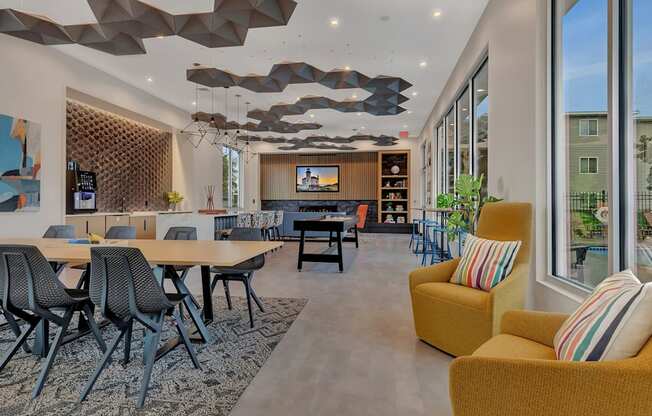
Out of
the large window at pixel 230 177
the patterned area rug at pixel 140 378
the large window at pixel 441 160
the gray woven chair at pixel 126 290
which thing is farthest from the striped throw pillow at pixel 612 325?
the large window at pixel 230 177

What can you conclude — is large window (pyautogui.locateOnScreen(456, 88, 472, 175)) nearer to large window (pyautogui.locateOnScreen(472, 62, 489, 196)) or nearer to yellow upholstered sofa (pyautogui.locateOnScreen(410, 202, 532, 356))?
large window (pyautogui.locateOnScreen(472, 62, 489, 196))

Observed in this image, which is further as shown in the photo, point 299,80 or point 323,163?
point 323,163

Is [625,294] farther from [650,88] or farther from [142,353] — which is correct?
[142,353]

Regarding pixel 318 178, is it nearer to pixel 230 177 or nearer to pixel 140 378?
pixel 230 177

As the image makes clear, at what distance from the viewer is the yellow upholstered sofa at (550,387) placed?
1.15 metres

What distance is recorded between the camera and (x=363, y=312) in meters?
3.92

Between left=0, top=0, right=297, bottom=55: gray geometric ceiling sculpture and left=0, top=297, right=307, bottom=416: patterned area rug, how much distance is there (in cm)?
313

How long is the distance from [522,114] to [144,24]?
4060 mm

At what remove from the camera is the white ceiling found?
4.54m

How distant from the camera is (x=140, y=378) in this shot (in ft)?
8.00

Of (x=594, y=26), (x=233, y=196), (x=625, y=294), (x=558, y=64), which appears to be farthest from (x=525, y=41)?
(x=233, y=196)

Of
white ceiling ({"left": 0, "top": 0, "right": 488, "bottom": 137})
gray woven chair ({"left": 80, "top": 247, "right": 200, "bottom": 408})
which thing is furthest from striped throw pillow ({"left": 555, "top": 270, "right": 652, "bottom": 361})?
white ceiling ({"left": 0, "top": 0, "right": 488, "bottom": 137})

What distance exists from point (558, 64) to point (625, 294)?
92.5 inches

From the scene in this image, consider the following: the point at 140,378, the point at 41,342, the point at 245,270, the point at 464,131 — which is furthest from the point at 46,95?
the point at 464,131
